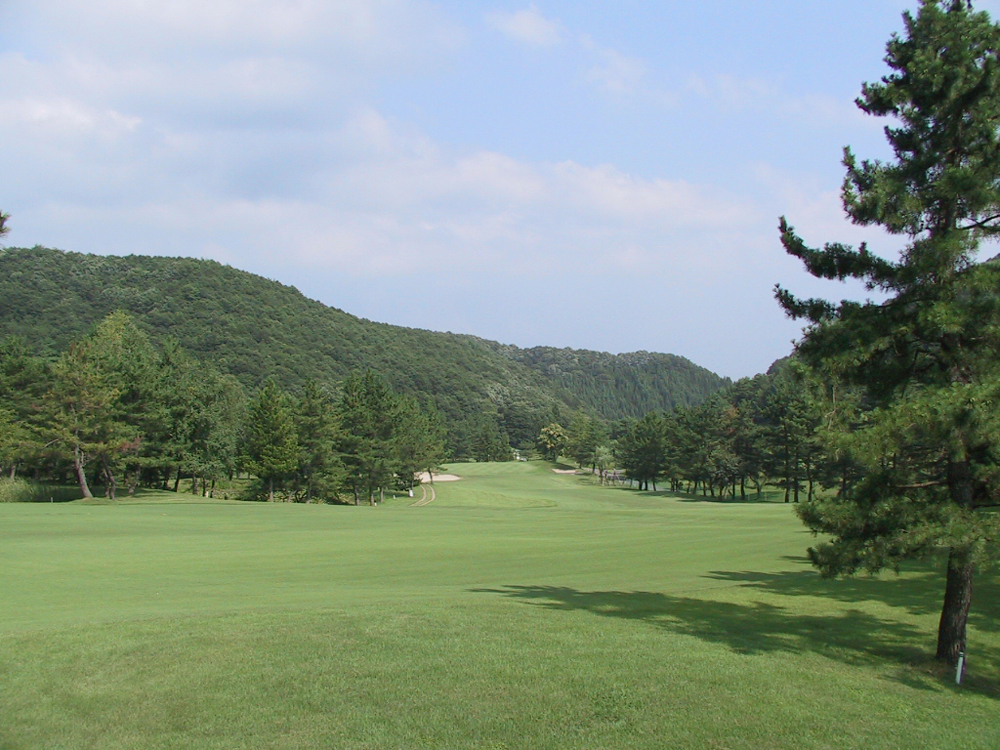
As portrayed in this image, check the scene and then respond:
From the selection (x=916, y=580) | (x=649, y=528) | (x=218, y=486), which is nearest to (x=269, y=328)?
(x=218, y=486)

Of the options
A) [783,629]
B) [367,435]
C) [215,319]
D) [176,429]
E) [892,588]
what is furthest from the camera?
[215,319]

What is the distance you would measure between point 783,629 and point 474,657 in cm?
627

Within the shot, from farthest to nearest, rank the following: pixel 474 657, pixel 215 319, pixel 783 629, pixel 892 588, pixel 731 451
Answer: pixel 215 319 → pixel 731 451 → pixel 892 588 → pixel 783 629 → pixel 474 657

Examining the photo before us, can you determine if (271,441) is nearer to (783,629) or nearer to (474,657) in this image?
(783,629)

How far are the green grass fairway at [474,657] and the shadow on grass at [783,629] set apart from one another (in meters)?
0.07

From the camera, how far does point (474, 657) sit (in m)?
9.75

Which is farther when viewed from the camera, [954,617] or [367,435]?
[367,435]

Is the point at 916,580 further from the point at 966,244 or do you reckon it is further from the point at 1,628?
the point at 1,628

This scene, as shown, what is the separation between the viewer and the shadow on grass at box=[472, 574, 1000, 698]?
11.0 metres

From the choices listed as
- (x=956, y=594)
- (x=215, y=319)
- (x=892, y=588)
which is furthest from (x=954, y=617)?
(x=215, y=319)

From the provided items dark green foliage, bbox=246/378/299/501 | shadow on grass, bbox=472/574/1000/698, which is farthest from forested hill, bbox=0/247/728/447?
shadow on grass, bbox=472/574/1000/698

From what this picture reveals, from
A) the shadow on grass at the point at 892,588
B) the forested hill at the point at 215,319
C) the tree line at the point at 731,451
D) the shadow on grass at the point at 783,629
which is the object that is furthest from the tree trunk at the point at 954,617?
the forested hill at the point at 215,319

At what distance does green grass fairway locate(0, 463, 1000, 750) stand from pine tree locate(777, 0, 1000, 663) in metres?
2.03

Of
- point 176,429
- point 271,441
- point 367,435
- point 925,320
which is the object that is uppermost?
point 925,320
